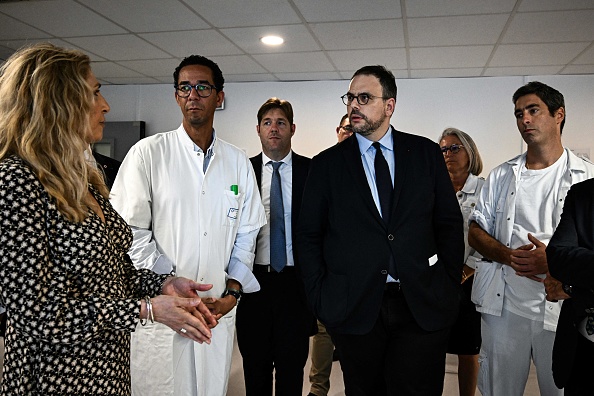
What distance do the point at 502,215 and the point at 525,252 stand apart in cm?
35

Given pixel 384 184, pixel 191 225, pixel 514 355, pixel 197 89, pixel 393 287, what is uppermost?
pixel 197 89

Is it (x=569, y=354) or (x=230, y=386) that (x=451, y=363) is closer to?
(x=230, y=386)

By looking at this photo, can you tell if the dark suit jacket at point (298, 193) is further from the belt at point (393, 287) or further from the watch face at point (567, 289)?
the watch face at point (567, 289)

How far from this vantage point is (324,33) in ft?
14.0

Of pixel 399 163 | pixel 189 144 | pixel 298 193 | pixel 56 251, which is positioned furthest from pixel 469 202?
pixel 56 251

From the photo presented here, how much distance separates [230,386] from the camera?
3.54 metres

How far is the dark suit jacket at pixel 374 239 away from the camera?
6.51 ft

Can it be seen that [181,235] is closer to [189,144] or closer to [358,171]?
[189,144]

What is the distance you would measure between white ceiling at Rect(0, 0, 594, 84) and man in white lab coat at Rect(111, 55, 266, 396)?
5.95 ft

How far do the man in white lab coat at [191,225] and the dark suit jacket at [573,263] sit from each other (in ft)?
4.03

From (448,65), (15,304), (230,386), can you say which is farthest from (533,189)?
(448,65)

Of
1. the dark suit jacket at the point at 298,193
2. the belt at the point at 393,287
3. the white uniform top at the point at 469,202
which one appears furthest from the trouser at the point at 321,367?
the belt at the point at 393,287

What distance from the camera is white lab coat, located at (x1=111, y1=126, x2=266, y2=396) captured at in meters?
1.96

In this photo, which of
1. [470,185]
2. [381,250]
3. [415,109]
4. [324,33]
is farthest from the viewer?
[415,109]
